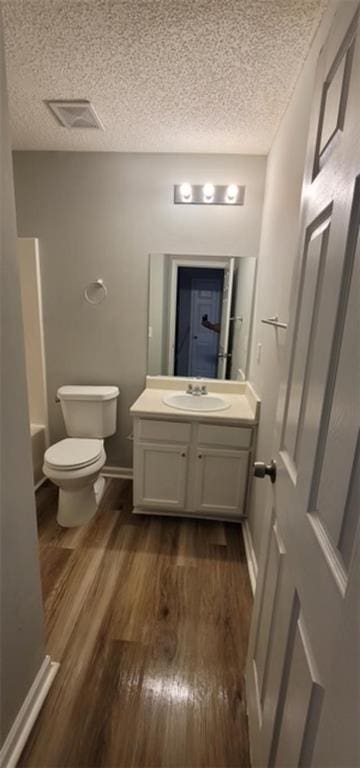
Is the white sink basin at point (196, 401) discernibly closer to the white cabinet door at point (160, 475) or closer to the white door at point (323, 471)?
the white cabinet door at point (160, 475)

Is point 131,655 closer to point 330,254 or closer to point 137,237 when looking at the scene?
point 330,254

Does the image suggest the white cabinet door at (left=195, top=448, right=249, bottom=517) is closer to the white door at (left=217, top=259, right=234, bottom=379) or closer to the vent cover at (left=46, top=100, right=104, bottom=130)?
the white door at (left=217, top=259, right=234, bottom=379)

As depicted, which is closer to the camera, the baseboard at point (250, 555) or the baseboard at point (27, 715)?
the baseboard at point (27, 715)

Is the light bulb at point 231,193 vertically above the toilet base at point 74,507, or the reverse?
the light bulb at point 231,193

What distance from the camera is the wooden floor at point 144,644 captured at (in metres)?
1.12

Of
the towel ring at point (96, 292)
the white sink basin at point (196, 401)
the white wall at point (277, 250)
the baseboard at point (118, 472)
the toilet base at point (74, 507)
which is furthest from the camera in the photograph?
the baseboard at point (118, 472)

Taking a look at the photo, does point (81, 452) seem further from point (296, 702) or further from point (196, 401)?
point (296, 702)

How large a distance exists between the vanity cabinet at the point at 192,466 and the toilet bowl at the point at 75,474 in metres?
0.28

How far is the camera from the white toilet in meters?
2.05

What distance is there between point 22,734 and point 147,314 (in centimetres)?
216

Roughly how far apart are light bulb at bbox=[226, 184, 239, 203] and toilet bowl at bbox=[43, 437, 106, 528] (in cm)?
183

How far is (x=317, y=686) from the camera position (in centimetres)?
57

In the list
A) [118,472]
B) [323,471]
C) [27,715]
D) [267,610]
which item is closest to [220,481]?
[118,472]

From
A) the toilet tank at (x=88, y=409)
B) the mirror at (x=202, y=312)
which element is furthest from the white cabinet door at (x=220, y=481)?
the toilet tank at (x=88, y=409)
